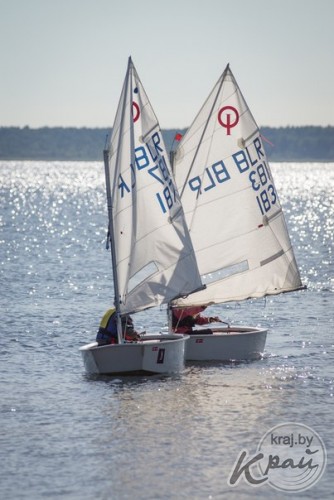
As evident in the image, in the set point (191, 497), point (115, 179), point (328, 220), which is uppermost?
point (328, 220)

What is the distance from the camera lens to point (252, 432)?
82.6ft

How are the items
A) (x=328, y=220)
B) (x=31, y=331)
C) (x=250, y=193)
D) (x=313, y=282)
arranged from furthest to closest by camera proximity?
1. (x=328, y=220)
2. (x=313, y=282)
3. (x=31, y=331)
4. (x=250, y=193)

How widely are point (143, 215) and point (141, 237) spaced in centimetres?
55

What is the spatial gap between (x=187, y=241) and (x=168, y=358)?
10.7 ft

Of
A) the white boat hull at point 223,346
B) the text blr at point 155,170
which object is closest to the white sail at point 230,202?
the white boat hull at point 223,346

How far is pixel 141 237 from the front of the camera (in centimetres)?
3092

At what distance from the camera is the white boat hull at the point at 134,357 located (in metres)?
29.3

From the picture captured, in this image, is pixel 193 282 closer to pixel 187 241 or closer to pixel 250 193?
pixel 187 241

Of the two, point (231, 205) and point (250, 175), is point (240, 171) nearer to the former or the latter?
point (250, 175)

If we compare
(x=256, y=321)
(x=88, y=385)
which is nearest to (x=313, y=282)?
(x=256, y=321)

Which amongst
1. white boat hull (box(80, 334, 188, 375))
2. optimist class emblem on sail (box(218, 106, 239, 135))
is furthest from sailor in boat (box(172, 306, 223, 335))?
optimist class emblem on sail (box(218, 106, 239, 135))
